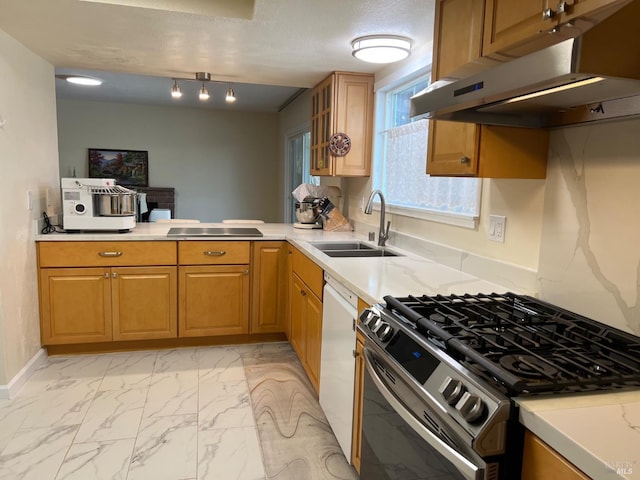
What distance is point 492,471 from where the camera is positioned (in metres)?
0.92

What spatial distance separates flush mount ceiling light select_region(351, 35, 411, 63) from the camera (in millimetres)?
2459

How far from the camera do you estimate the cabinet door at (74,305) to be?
3082mm

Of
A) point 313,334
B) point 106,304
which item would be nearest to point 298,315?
point 313,334

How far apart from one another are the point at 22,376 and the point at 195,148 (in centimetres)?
518

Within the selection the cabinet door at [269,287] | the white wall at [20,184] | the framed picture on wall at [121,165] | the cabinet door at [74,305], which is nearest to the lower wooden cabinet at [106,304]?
the cabinet door at [74,305]

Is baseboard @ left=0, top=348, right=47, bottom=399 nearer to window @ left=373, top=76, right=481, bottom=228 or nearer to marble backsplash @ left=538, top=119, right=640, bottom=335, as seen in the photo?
window @ left=373, top=76, right=481, bottom=228

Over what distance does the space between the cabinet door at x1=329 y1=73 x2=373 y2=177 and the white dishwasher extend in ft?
4.28

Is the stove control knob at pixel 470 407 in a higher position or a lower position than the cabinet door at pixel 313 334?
higher

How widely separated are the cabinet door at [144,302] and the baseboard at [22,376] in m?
0.46

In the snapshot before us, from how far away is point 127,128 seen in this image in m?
7.08

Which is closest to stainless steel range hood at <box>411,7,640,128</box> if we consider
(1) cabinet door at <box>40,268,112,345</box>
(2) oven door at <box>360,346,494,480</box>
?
(2) oven door at <box>360,346,494,480</box>

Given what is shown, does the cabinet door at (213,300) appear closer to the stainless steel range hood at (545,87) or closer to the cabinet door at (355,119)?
the cabinet door at (355,119)

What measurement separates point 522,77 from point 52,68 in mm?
3355

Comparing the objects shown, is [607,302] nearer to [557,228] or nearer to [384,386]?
[557,228]
